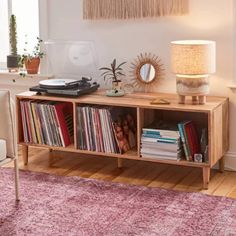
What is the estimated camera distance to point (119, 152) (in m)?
3.85

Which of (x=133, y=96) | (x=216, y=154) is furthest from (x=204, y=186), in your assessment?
(x=133, y=96)

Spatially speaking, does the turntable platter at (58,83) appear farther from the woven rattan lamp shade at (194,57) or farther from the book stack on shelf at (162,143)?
the woven rattan lamp shade at (194,57)

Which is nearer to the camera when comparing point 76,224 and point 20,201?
point 76,224

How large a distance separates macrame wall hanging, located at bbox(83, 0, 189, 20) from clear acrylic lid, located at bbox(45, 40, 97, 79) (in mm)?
238

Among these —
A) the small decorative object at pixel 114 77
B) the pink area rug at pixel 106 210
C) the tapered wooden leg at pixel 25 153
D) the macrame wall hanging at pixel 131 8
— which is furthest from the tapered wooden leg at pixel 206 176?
the tapered wooden leg at pixel 25 153

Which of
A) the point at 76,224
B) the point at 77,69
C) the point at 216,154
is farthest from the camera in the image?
the point at 77,69

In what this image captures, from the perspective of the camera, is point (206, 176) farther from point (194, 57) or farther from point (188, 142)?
point (194, 57)

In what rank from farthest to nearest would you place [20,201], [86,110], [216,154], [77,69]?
1. [77,69]
2. [86,110]
3. [216,154]
4. [20,201]

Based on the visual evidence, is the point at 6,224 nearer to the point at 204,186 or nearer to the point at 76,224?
the point at 76,224

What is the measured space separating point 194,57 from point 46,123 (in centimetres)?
119

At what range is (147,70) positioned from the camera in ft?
13.4

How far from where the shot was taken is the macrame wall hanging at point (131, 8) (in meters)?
3.93

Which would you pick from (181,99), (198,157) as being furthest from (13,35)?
(198,157)

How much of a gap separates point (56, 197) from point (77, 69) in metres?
1.28
